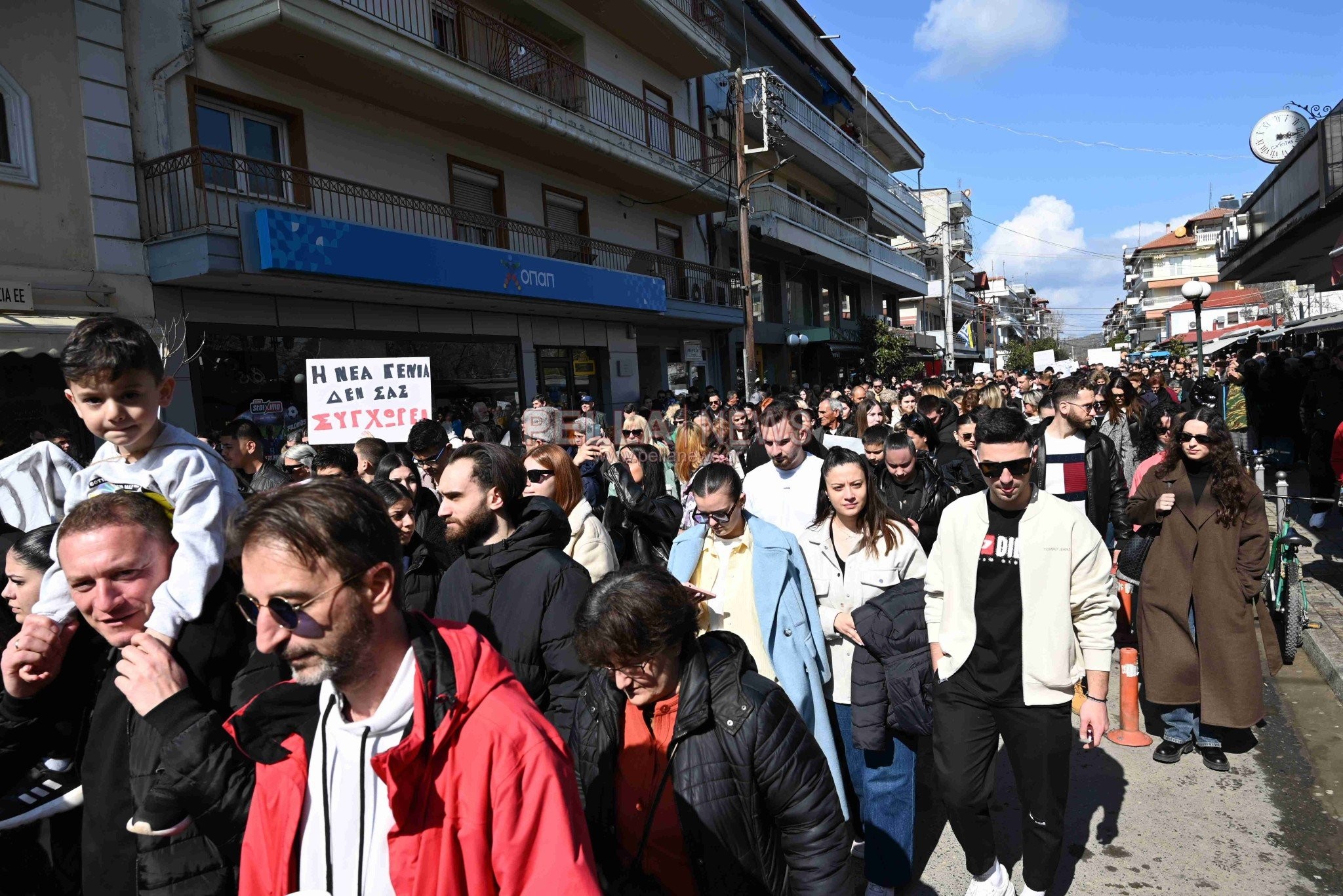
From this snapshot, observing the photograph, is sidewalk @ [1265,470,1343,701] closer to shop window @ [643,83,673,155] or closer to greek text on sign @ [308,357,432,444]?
greek text on sign @ [308,357,432,444]

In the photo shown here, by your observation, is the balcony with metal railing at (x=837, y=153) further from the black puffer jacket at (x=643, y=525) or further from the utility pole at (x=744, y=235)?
the black puffer jacket at (x=643, y=525)

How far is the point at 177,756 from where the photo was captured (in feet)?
5.78

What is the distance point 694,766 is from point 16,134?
34.8ft

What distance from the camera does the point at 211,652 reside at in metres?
2.12

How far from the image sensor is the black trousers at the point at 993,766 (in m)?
3.23

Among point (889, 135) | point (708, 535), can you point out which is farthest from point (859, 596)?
point (889, 135)

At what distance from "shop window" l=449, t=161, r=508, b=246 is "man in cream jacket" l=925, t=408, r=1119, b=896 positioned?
12.2 meters

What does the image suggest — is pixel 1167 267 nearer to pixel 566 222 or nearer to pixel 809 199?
pixel 809 199

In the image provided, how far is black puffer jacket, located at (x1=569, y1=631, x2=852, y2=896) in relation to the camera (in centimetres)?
218

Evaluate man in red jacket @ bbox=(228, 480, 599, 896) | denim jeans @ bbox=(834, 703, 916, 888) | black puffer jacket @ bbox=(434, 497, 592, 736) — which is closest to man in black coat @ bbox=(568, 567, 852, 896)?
black puffer jacket @ bbox=(434, 497, 592, 736)

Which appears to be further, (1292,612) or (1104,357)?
(1104,357)

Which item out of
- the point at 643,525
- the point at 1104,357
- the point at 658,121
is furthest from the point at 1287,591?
the point at 1104,357

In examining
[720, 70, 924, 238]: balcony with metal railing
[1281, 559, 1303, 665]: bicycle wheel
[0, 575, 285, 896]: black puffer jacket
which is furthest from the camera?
[720, 70, 924, 238]: balcony with metal railing

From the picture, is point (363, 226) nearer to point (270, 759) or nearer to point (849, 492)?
point (849, 492)
